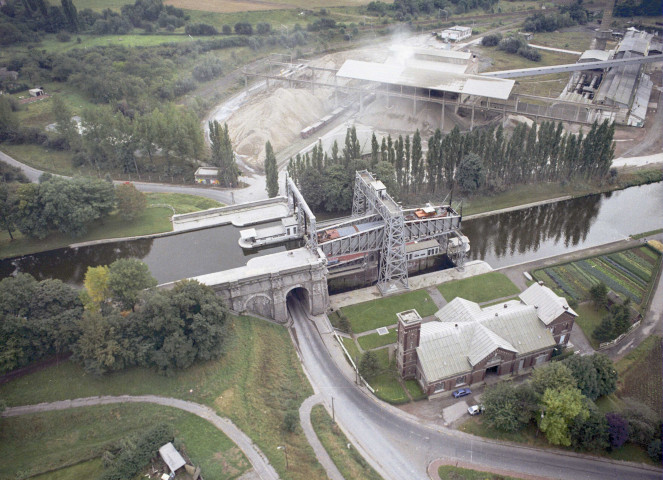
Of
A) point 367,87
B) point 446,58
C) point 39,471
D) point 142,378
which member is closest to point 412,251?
point 142,378

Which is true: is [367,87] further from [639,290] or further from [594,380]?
[594,380]

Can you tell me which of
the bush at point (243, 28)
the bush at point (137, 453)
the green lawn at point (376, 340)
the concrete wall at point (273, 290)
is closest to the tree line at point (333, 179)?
the concrete wall at point (273, 290)

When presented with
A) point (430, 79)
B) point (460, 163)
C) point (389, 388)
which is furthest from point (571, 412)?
point (430, 79)

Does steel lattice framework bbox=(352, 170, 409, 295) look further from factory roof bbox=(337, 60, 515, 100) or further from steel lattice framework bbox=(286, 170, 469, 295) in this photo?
factory roof bbox=(337, 60, 515, 100)

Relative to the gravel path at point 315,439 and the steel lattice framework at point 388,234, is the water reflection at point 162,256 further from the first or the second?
the gravel path at point 315,439

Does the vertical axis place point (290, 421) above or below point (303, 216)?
below

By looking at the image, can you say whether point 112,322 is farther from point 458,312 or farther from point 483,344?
point 483,344
